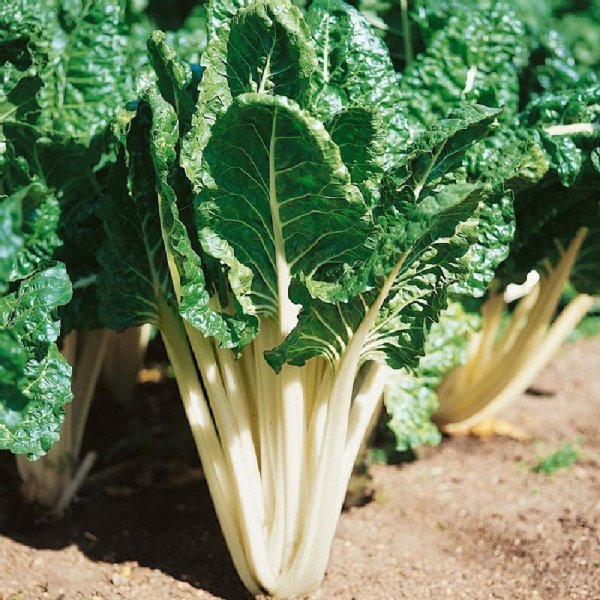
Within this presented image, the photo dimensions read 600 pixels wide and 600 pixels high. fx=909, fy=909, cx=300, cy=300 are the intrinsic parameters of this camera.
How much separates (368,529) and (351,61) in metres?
1.78

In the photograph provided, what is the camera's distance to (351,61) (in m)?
2.97

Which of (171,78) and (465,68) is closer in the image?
(171,78)

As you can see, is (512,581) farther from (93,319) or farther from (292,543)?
(93,319)

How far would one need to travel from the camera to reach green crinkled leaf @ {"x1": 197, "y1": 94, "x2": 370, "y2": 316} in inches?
96.4

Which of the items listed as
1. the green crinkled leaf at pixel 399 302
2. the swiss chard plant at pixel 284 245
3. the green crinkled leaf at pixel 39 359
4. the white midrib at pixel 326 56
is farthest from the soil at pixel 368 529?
the white midrib at pixel 326 56

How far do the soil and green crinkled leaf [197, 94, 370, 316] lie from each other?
1063 mm

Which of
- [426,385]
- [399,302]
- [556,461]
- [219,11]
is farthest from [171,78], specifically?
[556,461]

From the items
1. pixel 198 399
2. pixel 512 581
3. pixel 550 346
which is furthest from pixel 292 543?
pixel 550 346

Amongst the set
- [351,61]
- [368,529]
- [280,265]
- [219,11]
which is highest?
[219,11]

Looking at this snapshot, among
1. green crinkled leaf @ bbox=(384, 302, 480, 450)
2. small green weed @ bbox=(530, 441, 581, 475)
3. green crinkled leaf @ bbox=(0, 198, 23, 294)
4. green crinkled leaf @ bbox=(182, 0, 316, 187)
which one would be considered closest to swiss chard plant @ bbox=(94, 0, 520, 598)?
green crinkled leaf @ bbox=(182, 0, 316, 187)

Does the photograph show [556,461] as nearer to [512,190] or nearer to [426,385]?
[426,385]

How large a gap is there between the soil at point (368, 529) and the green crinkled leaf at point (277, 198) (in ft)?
3.49

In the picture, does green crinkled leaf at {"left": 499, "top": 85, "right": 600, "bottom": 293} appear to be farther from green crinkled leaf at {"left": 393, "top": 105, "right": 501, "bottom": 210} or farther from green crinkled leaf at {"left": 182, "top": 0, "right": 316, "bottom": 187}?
green crinkled leaf at {"left": 182, "top": 0, "right": 316, "bottom": 187}

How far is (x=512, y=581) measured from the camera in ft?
10.6
